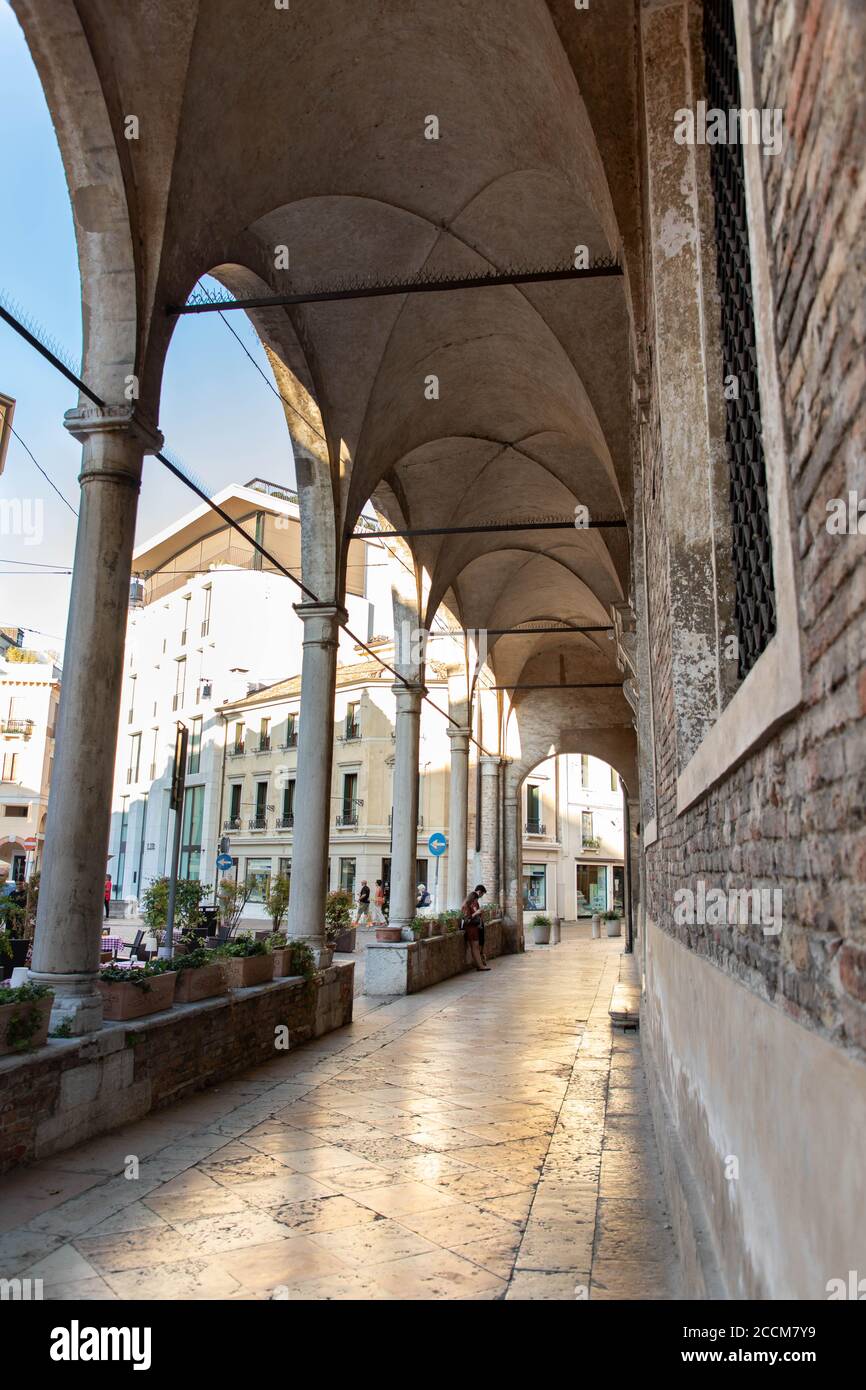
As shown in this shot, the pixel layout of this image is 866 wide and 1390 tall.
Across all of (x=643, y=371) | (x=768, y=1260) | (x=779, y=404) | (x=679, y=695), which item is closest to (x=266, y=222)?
(x=643, y=371)

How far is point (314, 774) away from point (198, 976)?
3.24 m

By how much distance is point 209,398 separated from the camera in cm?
1602

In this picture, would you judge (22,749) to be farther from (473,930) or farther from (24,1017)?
(24,1017)

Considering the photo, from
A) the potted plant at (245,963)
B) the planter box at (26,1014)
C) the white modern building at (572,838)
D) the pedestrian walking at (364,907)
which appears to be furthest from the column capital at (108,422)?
the white modern building at (572,838)

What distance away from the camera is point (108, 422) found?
18.6ft

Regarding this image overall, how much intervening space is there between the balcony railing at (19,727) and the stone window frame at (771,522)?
3615cm

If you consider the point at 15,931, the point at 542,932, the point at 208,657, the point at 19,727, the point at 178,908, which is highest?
the point at 208,657

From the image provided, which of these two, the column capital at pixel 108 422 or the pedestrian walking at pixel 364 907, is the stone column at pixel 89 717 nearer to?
the column capital at pixel 108 422

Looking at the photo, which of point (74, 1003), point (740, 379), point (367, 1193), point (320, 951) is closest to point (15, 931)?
point (320, 951)

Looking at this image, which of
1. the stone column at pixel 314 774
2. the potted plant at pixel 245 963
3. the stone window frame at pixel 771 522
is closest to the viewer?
the stone window frame at pixel 771 522

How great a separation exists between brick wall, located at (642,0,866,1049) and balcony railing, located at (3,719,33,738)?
36337 mm

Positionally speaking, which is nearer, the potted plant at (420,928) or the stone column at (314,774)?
the stone column at (314,774)

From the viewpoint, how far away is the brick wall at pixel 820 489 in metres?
1.27

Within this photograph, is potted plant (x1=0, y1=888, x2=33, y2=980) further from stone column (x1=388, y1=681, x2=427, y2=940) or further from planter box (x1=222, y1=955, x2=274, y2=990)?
stone column (x1=388, y1=681, x2=427, y2=940)
